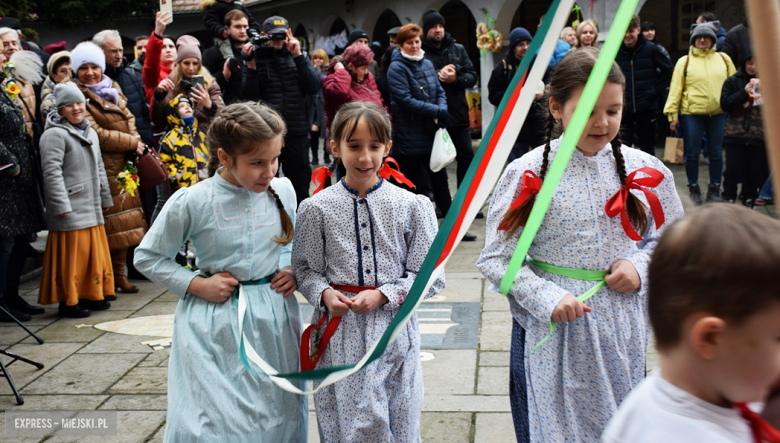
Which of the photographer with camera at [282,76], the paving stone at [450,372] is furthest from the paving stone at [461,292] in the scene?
the photographer with camera at [282,76]

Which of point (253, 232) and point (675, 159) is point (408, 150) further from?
point (675, 159)

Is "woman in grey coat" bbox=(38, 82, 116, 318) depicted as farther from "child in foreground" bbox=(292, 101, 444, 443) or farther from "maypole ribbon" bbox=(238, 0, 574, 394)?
"maypole ribbon" bbox=(238, 0, 574, 394)

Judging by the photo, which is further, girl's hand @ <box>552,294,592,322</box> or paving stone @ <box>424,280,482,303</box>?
paving stone @ <box>424,280,482,303</box>

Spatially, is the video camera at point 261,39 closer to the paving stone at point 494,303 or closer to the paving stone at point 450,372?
the paving stone at point 494,303

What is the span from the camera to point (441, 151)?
21.6 feet

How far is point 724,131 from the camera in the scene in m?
7.55

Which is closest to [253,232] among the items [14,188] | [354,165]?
[354,165]

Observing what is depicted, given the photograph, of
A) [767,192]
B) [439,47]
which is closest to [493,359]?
[439,47]

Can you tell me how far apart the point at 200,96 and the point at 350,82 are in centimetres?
149

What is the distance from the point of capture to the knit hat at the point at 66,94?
5027 mm

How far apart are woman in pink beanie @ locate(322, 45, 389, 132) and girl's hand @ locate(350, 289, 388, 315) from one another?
4237 millimetres

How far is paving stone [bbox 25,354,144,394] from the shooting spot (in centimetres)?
393

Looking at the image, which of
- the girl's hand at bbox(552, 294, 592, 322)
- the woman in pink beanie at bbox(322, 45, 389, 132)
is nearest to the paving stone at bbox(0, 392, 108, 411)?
the girl's hand at bbox(552, 294, 592, 322)

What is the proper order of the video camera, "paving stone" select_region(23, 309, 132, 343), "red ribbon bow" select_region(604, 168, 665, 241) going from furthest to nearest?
the video camera, "paving stone" select_region(23, 309, 132, 343), "red ribbon bow" select_region(604, 168, 665, 241)
